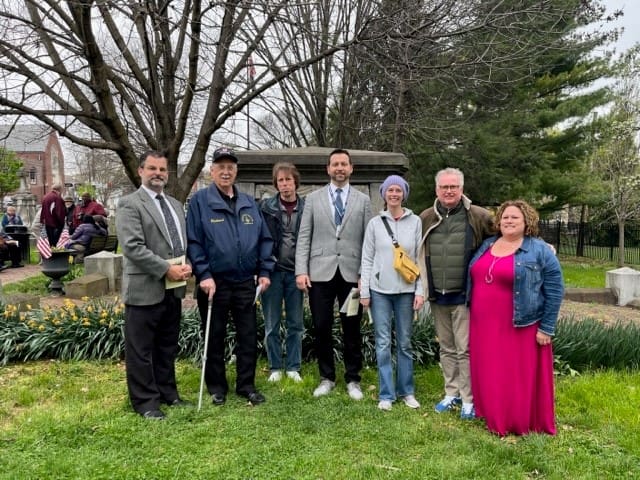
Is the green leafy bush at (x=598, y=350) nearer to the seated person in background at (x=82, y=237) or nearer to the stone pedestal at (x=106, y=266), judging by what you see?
the stone pedestal at (x=106, y=266)

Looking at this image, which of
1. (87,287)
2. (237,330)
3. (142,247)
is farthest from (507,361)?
(87,287)

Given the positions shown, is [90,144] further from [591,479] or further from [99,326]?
[591,479]

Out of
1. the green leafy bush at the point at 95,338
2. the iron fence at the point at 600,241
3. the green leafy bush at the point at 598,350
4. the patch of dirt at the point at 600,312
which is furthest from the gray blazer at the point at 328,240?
the iron fence at the point at 600,241

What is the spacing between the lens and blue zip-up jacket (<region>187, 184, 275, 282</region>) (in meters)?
3.87

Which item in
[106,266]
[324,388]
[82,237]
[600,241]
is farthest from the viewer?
[600,241]

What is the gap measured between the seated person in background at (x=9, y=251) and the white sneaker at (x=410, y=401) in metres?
10.3

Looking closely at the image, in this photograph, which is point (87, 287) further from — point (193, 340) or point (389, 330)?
point (389, 330)

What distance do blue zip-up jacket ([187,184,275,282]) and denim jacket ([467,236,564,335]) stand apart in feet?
6.19

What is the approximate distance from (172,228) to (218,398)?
4.34 ft

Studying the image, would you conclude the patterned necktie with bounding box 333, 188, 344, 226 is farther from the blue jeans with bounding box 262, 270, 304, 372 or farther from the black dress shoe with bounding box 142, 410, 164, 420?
the black dress shoe with bounding box 142, 410, 164, 420

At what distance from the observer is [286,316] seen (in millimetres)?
4445

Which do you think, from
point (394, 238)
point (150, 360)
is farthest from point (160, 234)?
point (394, 238)

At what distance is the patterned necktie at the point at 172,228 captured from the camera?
3756mm

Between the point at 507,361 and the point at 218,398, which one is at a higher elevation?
the point at 507,361
